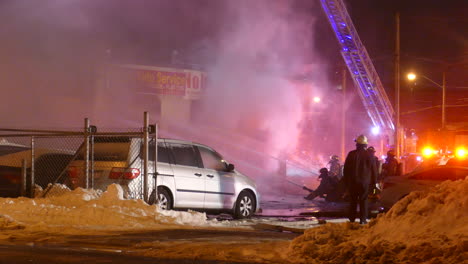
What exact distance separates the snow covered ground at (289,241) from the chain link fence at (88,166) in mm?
838

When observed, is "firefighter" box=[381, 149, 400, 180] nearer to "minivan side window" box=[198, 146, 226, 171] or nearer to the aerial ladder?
"minivan side window" box=[198, 146, 226, 171]

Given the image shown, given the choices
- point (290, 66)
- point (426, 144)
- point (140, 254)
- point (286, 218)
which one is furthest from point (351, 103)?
point (140, 254)

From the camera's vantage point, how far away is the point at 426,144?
2647 centimetres

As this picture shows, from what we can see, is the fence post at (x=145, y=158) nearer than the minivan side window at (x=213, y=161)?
Yes

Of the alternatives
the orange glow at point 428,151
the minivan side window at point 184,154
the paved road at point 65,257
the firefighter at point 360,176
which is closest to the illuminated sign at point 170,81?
the orange glow at point 428,151

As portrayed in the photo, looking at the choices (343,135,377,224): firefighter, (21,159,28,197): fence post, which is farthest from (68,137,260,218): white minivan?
(343,135,377,224): firefighter

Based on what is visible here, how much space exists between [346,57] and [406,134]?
4.81 metres

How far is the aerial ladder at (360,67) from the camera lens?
28578mm

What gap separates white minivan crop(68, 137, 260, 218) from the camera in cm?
1219

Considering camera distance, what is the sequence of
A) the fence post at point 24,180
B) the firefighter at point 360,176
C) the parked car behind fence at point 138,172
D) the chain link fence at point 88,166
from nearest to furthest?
the firefighter at point 360,176 → the chain link fence at point 88,166 → the parked car behind fence at point 138,172 → the fence post at point 24,180

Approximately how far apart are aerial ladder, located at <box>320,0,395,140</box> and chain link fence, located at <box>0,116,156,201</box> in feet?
57.3

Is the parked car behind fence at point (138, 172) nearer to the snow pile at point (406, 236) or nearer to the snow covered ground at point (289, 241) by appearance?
the snow covered ground at point (289, 241)

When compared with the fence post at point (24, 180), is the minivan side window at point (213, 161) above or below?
above

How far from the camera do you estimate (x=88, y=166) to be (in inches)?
481
